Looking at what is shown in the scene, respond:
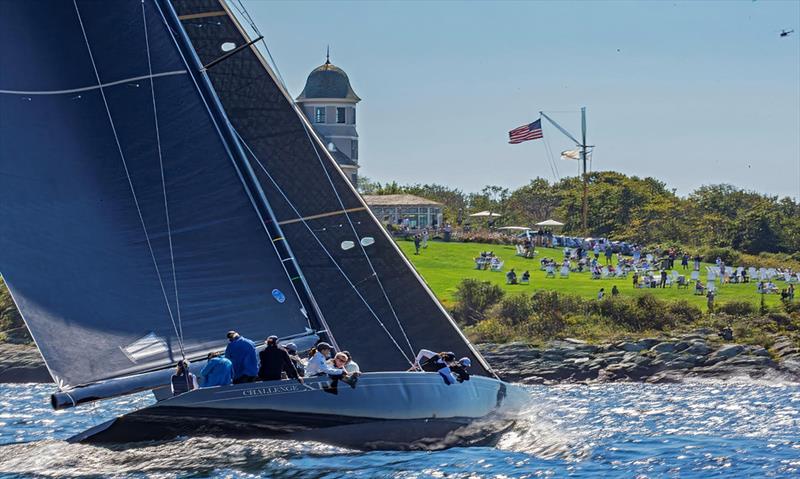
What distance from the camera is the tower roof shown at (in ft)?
336

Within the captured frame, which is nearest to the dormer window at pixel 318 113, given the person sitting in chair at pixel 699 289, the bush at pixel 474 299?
the bush at pixel 474 299

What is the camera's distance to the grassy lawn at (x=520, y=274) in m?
56.9

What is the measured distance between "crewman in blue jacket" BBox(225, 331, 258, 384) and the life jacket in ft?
2.25

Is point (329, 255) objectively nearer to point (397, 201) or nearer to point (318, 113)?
point (397, 201)

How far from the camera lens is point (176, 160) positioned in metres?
21.4

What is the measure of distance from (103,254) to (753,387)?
2549cm

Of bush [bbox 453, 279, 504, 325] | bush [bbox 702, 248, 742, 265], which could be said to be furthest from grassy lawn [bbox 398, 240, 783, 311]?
bush [bbox 702, 248, 742, 265]

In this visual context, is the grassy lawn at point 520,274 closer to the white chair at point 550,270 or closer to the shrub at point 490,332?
the white chair at point 550,270

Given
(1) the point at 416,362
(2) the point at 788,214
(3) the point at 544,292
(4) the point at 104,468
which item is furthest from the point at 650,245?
(4) the point at 104,468

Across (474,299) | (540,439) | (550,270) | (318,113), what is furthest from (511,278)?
(318,113)

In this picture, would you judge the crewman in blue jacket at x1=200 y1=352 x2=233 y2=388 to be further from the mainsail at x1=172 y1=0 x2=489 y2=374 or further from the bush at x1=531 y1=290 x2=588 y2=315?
the bush at x1=531 y1=290 x2=588 y2=315

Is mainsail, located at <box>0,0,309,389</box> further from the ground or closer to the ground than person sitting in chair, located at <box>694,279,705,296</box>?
further from the ground

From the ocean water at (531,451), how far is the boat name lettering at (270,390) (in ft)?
2.95

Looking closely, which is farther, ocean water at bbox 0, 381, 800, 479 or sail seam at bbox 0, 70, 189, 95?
sail seam at bbox 0, 70, 189, 95
